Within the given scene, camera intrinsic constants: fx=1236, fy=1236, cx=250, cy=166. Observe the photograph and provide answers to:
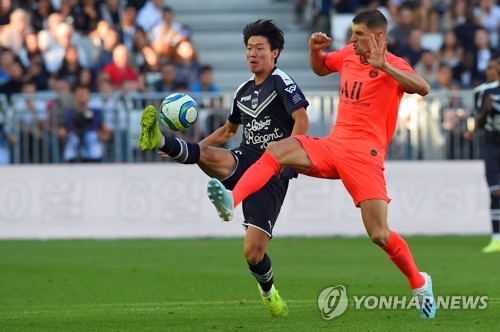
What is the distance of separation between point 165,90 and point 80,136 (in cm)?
222

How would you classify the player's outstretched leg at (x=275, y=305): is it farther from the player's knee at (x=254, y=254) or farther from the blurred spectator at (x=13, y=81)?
the blurred spectator at (x=13, y=81)

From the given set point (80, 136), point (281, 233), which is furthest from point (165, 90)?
point (281, 233)

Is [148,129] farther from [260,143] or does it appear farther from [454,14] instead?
[454,14]

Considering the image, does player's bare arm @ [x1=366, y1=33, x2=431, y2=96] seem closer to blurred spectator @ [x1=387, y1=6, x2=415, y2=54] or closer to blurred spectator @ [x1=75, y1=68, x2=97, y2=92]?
blurred spectator @ [x1=75, y1=68, x2=97, y2=92]

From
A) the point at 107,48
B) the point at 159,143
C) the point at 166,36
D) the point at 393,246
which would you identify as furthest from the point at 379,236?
the point at 166,36

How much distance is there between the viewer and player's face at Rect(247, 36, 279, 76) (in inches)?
427

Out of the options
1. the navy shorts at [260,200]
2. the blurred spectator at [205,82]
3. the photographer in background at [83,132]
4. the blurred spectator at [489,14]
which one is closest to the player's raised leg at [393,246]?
the navy shorts at [260,200]

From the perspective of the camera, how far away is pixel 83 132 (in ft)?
69.4

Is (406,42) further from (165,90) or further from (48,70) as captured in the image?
(48,70)

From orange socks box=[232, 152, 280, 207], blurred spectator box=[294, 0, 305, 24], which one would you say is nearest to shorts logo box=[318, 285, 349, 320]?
orange socks box=[232, 152, 280, 207]

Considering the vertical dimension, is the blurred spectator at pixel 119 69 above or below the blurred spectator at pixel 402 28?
below

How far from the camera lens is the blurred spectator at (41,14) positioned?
80.9ft

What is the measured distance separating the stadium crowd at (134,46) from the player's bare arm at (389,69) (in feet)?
39.4

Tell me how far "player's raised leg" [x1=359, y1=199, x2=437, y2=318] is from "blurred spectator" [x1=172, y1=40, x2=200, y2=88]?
13.5m
